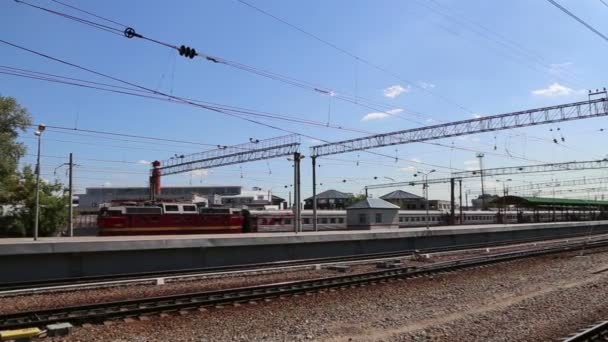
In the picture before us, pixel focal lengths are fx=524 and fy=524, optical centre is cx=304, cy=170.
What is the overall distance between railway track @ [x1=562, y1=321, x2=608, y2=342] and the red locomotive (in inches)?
1158

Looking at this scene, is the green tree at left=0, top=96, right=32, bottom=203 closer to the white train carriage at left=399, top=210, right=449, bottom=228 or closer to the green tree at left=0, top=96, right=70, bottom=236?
the green tree at left=0, top=96, right=70, bottom=236

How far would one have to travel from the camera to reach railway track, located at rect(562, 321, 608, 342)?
9.82 m

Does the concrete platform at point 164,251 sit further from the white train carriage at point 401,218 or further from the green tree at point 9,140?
the green tree at point 9,140

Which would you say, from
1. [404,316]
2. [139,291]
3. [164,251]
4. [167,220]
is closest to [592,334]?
[404,316]

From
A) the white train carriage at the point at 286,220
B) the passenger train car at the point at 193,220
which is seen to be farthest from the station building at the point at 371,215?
the passenger train car at the point at 193,220

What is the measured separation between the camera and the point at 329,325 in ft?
37.0

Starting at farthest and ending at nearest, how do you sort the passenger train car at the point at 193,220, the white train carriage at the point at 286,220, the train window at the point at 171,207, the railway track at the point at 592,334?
1. the white train carriage at the point at 286,220
2. the train window at the point at 171,207
3. the passenger train car at the point at 193,220
4. the railway track at the point at 592,334

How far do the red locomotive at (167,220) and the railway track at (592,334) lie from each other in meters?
29.4

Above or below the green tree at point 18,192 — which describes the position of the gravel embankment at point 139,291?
below

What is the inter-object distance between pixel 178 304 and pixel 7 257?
379 inches

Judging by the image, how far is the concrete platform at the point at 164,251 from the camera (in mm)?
19475

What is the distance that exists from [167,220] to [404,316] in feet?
88.1

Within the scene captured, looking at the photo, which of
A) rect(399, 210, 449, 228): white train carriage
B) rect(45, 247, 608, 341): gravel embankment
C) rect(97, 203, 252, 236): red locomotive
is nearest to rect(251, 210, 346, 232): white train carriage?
rect(97, 203, 252, 236): red locomotive

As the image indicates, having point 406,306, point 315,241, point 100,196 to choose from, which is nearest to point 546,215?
point 315,241
